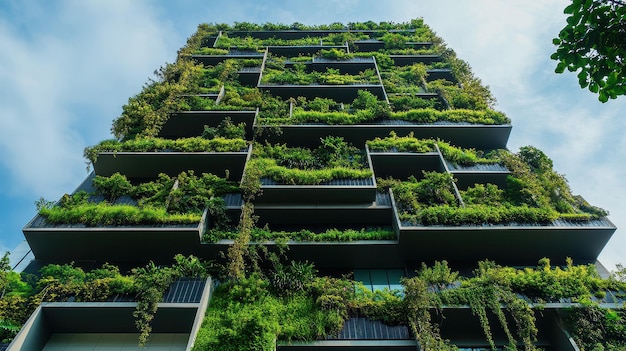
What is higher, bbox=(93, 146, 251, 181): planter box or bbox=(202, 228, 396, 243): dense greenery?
bbox=(93, 146, 251, 181): planter box

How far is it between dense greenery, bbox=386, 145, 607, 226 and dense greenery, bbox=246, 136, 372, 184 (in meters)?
2.36

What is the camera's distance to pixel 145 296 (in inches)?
690

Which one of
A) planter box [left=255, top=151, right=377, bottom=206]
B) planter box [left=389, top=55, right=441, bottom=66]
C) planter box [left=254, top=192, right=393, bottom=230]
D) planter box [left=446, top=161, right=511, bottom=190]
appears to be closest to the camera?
planter box [left=255, top=151, right=377, bottom=206]

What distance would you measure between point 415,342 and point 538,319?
18.5 ft

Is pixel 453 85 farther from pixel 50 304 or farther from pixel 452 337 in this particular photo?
pixel 50 304

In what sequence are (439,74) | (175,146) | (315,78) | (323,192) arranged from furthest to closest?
(439,74), (315,78), (175,146), (323,192)

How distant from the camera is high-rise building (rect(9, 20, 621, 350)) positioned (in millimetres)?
A: 17844

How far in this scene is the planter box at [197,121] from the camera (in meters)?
29.7

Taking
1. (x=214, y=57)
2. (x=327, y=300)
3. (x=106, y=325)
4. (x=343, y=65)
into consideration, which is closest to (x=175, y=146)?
(x=106, y=325)

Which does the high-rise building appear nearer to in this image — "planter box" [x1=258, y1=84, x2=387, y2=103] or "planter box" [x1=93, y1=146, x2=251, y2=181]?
"planter box" [x1=93, y1=146, x2=251, y2=181]

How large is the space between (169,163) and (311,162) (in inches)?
336

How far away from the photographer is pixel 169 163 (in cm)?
2584

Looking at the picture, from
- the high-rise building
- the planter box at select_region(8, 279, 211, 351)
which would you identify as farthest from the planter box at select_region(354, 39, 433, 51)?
the planter box at select_region(8, 279, 211, 351)

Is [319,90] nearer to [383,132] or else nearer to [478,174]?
[383,132]
